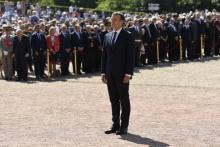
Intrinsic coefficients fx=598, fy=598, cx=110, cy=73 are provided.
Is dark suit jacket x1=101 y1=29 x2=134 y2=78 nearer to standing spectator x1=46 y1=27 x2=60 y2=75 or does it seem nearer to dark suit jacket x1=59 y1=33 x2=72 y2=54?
standing spectator x1=46 y1=27 x2=60 y2=75

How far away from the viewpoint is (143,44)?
23734 millimetres

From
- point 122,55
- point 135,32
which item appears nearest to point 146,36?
point 135,32

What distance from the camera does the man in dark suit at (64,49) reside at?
20984 mm

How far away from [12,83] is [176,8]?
104 ft

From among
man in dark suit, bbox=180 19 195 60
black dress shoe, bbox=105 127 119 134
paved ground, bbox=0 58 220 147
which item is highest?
man in dark suit, bbox=180 19 195 60

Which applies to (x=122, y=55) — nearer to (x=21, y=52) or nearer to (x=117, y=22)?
(x=117, y=22)

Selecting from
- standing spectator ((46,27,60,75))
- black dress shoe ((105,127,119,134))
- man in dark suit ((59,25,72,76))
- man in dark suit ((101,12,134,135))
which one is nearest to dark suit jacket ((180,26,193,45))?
man in dark suit ((59,25,72,76))

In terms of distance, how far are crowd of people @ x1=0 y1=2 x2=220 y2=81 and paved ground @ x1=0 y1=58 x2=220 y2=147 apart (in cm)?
123

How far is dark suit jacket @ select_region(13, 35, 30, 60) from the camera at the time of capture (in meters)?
19.9

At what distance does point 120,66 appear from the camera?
10594mm

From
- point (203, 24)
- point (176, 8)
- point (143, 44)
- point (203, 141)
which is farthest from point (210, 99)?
point (176, 8)

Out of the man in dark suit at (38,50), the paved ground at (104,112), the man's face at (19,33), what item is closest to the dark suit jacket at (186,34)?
the paved ground at (104,112)

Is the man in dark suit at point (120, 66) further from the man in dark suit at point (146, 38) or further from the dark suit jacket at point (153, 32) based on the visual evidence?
the dark suit jacket at point (153, 32)

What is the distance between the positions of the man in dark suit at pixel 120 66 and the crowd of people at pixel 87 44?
9035mm
